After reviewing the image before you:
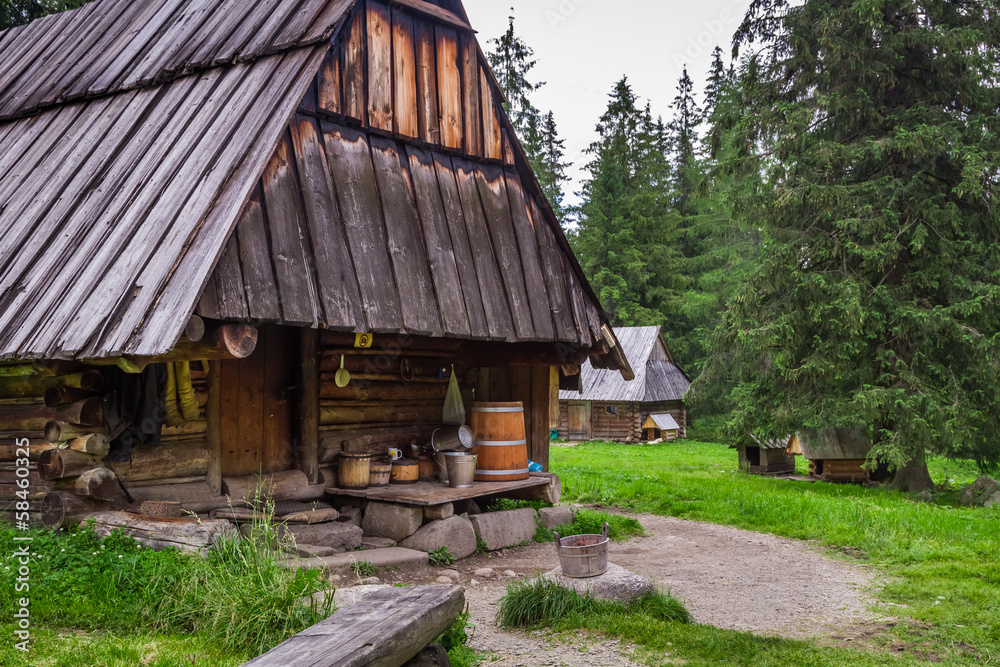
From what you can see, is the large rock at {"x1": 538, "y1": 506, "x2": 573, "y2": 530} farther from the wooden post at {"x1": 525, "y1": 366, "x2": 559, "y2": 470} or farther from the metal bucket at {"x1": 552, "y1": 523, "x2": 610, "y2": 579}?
the metal bucket at {"x1": 552, "y1": 523, "x2": 610, "y2": 579}

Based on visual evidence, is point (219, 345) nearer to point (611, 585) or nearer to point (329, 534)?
point (329, 534)

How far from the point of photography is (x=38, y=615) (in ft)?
17.2

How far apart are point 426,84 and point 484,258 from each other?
2.26m

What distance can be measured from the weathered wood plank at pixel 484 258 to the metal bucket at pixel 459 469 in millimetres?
1502

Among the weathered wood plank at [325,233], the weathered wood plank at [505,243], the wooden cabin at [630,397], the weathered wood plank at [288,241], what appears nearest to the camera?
the weathered wood plank at [288,241]

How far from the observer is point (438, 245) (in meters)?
9.13

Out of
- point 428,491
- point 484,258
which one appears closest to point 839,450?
point 484,258

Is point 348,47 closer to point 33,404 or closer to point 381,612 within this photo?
point 33,404

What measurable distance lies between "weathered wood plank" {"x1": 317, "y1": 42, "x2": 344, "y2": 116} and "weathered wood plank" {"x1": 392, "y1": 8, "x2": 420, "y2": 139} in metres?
0.82

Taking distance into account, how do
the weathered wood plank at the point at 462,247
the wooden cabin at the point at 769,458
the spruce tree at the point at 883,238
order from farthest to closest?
1. the wooden cabin at the point at 769,458
2. the spruce tree at the point at 883,238
3. the weathered wood plank at the point at 462,247

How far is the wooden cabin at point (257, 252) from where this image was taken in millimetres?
6781

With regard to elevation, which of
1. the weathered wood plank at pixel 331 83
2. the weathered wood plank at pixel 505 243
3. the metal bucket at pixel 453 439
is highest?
the weathered wood plank at pixel 331 83

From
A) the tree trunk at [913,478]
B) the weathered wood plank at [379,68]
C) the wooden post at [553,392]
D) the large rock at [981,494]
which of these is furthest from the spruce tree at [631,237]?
the weathered wood plank at [379,68]

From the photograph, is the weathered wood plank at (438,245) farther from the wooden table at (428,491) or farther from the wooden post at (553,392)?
the wooden post at (553,392)
